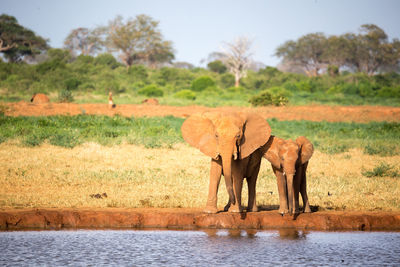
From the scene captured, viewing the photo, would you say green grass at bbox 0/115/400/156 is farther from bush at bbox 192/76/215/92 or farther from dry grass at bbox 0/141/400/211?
bush at bbox 192/76/215/92

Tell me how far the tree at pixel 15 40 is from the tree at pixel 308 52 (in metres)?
28.0

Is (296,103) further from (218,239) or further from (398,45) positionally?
(398,45)

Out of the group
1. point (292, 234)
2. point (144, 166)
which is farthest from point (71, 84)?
point (292, 234)

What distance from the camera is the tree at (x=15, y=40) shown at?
53.2 meters

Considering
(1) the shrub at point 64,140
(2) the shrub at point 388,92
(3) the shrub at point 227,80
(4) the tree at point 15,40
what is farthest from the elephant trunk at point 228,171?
(4) the tree at point 15,40

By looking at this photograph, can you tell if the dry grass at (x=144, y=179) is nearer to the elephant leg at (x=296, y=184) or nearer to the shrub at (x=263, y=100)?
the elephant leg at (x=296, y=184)

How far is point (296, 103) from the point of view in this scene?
33.6 meters

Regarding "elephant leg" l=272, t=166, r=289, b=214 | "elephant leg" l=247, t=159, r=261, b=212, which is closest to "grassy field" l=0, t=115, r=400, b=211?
"elephant leg" l=247, t=159, r=261, b=212

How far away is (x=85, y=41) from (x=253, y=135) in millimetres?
67936

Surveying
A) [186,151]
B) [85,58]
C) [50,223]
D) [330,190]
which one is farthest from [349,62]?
[50,223]

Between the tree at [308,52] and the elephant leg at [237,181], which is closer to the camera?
the elephant leg at [237,181]

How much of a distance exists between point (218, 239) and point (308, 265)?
1610mm

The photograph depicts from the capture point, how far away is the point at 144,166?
15.6 metres

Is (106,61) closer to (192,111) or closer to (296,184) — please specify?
(192,111)
